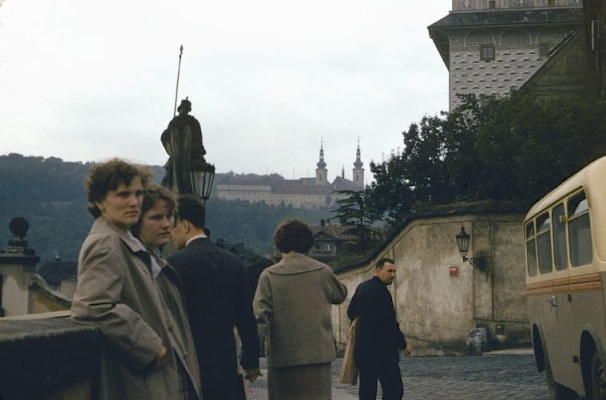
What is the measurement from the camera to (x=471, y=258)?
1024 inches

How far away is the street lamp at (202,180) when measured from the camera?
38.9ft

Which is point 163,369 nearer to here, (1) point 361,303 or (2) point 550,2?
(1) point 361,303

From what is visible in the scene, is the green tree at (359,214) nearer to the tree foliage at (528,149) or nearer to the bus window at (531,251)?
the tree foliage at (528,149)

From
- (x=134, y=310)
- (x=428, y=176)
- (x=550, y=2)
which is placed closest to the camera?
(x=134, y=310)

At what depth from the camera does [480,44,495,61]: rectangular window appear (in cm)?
6750

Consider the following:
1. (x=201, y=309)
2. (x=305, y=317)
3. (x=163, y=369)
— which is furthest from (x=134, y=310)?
(x=305, y=317)

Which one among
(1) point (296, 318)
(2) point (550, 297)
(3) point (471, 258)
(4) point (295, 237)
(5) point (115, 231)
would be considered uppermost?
(3) point (471, 258)

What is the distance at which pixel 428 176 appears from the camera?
171 ft

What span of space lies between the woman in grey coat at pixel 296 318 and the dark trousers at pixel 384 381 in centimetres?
233

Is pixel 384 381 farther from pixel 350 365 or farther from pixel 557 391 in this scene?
pixel 557 391

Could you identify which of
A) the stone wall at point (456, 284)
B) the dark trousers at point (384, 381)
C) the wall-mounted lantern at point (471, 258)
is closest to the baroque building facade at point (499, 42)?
the stone wall at point (456, 284)

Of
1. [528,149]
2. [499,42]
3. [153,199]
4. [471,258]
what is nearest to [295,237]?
[153,199]

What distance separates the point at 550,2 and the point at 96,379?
70133 millimetres

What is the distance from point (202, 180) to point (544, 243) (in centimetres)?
399
